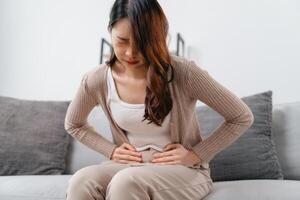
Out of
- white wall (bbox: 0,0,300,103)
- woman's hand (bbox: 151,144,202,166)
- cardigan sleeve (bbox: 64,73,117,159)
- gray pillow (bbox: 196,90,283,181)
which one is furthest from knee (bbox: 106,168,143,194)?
white wall (bbox: 0,0,300,103)

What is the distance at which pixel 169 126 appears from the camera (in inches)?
48.8

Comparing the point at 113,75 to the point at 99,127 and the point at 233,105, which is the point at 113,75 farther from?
the point at 99,127

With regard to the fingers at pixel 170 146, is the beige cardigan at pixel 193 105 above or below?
above

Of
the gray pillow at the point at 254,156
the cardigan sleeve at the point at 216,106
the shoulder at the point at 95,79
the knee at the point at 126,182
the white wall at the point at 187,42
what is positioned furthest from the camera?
the white wall at the point at 187,42

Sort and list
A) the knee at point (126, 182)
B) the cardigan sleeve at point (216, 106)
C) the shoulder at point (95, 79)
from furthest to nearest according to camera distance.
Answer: the shoulder at point (95, 79)
the cardigan sleeve at point (216, 106)
the knee at point (126, 182)

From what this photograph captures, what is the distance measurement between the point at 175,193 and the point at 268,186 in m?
0.36

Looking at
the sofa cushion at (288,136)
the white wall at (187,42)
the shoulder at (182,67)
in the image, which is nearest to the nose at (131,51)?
the shoulder at (182,67)

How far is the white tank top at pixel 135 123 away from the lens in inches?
48.2

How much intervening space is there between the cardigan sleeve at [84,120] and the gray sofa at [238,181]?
185 millimetres

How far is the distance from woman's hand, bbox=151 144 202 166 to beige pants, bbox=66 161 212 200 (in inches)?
1.5

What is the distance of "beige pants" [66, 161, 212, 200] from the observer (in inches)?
38.8

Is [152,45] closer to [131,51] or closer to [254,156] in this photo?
[131,51]

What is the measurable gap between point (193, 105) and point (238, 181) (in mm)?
390

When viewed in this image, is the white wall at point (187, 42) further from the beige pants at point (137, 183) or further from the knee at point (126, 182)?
the knee at point (126, 182)
